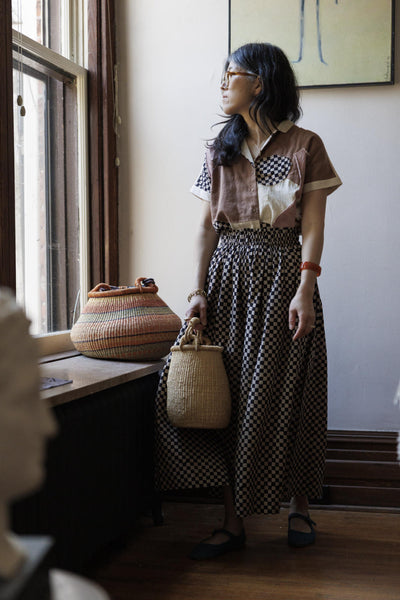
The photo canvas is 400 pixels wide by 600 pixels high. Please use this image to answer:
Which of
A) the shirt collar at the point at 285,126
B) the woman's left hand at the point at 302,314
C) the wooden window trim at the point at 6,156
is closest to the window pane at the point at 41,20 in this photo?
the wooden window trim at the point at 6,156

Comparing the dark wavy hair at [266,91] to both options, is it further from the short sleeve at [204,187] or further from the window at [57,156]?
the window at [57,156]

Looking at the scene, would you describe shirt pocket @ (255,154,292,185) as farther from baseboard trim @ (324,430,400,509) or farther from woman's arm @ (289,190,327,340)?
baseboard trim @ (324,430,400,509)

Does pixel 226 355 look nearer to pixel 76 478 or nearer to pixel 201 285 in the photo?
pixel 201 285

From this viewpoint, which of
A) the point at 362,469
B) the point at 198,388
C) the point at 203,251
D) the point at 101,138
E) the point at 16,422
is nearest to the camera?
the point at 16,422

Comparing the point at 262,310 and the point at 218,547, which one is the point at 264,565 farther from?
the point at 262,310

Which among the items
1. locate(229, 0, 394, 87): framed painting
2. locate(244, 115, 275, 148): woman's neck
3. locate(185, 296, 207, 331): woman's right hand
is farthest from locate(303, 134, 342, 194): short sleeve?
locate(229, 0, 394, 87): framed painting

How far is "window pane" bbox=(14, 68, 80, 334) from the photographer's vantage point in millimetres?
2383

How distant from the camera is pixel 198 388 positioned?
2.02m

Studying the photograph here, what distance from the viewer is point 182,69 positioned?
2.96 metres

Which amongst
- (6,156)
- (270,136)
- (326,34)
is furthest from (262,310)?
(326,34)

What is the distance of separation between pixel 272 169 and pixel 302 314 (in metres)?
0.46

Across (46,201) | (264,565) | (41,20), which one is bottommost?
(264,565)

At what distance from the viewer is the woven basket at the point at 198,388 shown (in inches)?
79.5

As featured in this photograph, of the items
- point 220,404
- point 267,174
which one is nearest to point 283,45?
point 267,174
